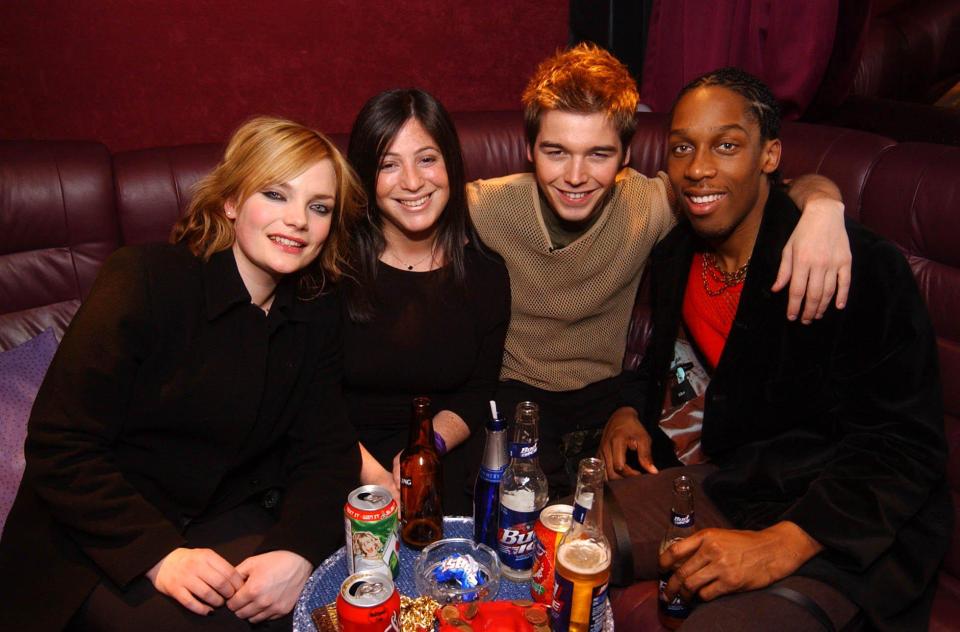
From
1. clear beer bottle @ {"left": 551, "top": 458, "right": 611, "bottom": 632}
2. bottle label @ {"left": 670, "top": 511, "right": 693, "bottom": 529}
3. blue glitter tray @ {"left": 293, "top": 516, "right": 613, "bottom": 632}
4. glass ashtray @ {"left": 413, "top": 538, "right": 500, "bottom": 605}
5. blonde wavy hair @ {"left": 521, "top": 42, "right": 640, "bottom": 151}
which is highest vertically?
blonde wavy hair @ {"left": 521, "top": 42, "right": 640, "bottom": 151}

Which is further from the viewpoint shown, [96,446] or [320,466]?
[320,466]

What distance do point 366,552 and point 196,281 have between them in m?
0.69

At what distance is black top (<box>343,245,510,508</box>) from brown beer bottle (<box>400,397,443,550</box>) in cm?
44

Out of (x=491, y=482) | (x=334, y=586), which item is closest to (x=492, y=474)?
(x=491, y=482)

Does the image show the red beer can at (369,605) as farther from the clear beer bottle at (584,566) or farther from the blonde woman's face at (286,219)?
the blonde woman's face at (286,219)

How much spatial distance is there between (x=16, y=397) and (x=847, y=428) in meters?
1.98

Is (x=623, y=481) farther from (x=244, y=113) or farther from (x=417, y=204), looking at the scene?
(x=244, y=113)

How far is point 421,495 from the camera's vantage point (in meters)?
1.53

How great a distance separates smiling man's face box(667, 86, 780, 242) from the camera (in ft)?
5.61

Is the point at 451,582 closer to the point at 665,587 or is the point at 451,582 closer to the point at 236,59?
the point at 665,587

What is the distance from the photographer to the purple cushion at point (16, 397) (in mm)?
1750

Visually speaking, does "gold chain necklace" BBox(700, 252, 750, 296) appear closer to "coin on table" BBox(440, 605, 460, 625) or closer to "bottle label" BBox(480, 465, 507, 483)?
"bottle label" BBox(480, 465, 507, 483)

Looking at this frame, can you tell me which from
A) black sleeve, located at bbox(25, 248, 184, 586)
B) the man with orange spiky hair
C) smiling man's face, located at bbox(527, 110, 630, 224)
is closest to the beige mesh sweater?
the man with orange spiky hair

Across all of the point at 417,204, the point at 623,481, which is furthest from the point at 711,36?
the point at 623,481
